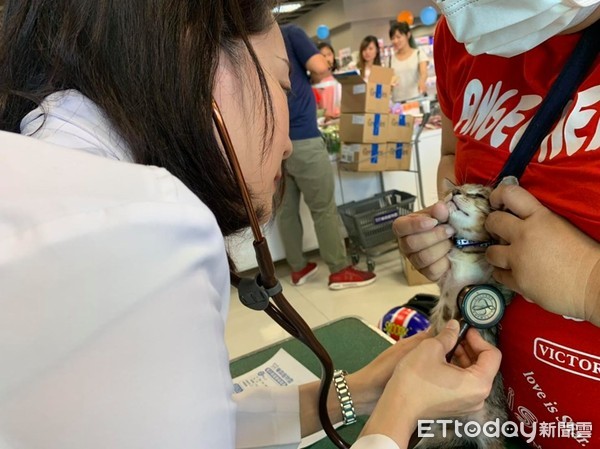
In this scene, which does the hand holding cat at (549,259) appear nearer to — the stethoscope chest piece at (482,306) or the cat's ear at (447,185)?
the stethoscope chest piece at (482,306)

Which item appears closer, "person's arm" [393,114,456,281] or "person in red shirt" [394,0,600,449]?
"person in red shirt" [394,0,600,449]

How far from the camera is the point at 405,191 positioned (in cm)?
331

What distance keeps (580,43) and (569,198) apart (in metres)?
0.21

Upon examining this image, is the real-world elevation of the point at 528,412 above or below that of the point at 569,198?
below

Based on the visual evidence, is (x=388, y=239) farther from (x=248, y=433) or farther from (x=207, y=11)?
(x=207, y=11)

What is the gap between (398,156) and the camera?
119 inches

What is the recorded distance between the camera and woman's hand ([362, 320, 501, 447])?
0.60 m

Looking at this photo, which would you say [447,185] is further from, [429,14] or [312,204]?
[429,14]

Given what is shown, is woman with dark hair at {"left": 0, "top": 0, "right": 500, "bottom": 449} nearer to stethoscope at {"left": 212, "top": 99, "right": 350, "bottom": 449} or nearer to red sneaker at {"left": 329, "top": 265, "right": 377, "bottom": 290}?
stethoscope at {"left": 212, "top": 99, "right": 350, "bottom": 449}

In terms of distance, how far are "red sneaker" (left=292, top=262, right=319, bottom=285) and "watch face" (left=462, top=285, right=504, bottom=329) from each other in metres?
2.26

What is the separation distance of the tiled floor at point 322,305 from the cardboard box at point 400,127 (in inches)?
31.1

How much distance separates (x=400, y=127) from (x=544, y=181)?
2.39 metres

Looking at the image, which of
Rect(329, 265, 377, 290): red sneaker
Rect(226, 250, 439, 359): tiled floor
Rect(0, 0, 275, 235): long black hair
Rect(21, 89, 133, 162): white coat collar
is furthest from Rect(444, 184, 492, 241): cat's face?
Rect(329, 265, 377, 290): red sneaker

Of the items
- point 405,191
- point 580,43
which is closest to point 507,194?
point 580,43
